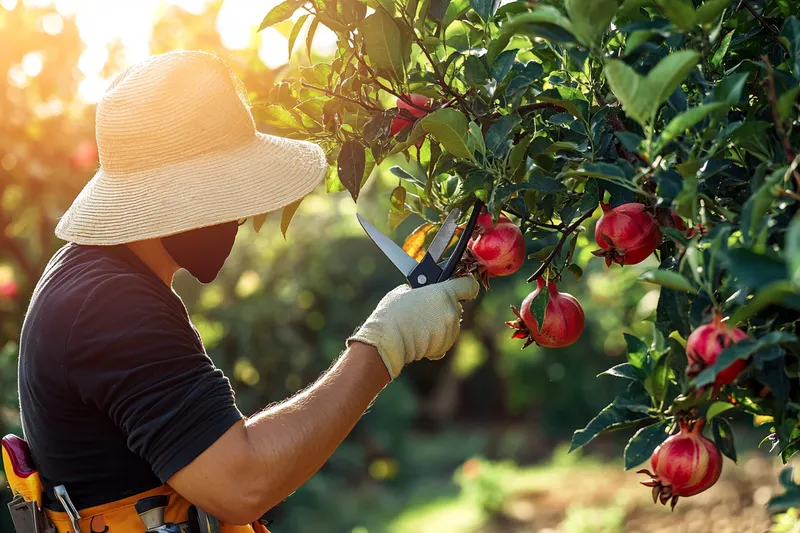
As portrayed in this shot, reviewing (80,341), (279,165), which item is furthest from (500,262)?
(80,341)

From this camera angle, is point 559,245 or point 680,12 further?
point 559,245

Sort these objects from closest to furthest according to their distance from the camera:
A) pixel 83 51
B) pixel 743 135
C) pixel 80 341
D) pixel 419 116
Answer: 1. pixel 743 135
2. pixel 80 341
3. pixel 419 116
4. pixel 83 51

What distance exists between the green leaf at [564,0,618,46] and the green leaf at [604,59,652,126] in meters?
0.07

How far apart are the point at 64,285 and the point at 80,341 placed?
136 millimetres

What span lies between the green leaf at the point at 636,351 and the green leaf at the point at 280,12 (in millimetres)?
736

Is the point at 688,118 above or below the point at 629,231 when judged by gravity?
above

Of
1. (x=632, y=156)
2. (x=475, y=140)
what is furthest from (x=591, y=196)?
(x=475, y=140)

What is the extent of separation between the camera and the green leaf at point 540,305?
149 centimetres

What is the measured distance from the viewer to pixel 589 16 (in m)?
1.04

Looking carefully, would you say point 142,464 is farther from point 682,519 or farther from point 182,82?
point 682,519

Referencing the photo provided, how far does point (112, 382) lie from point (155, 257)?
0.31 m

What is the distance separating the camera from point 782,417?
1.07 m

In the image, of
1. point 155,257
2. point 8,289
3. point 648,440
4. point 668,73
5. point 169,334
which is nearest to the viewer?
point 668,73

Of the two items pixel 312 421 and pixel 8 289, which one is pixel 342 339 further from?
pixel 312 421
